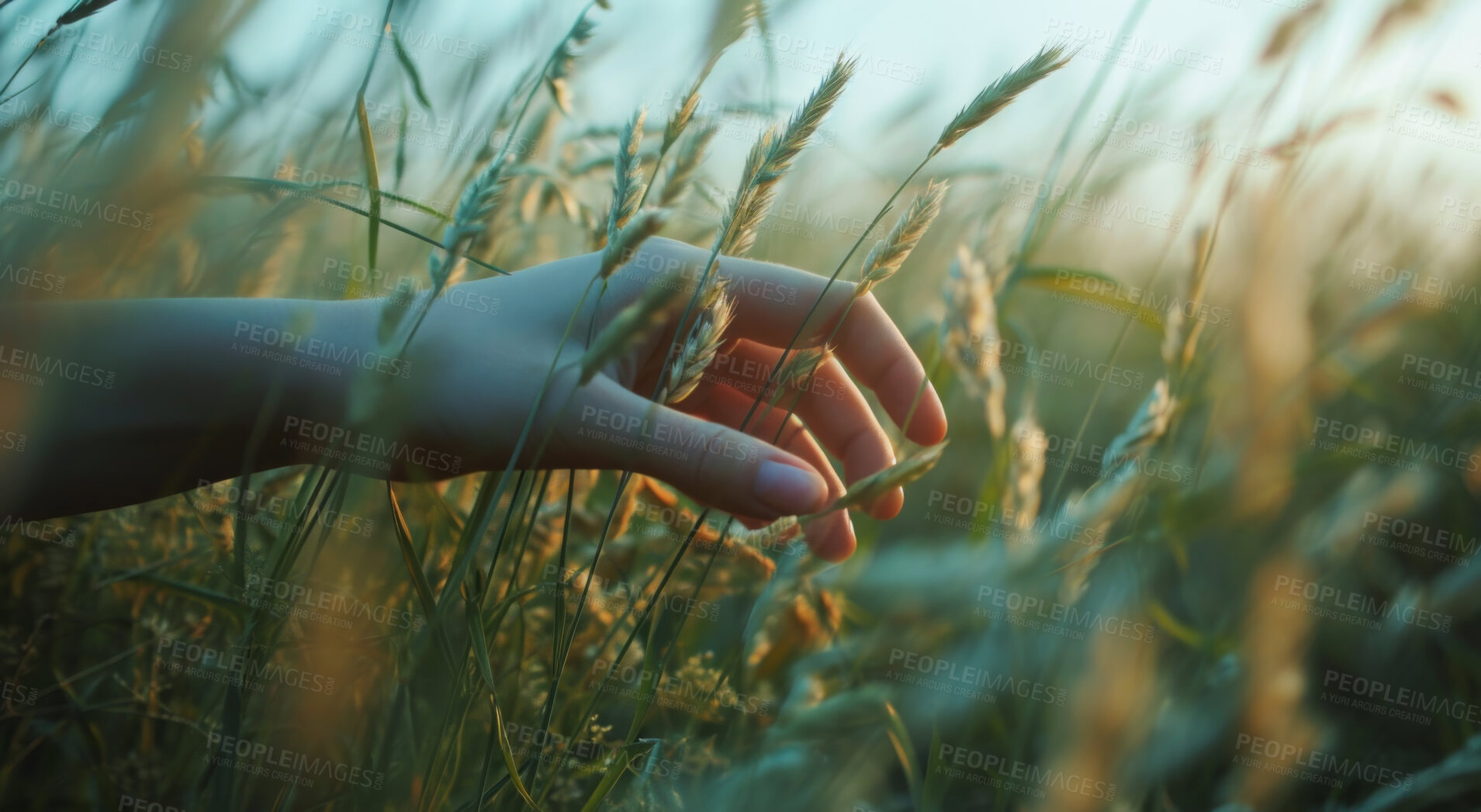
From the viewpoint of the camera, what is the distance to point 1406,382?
117 cm

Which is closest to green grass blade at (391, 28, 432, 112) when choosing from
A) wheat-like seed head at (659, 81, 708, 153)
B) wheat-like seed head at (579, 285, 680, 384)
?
wheat-like seed head at (659, 81, 708, 153)

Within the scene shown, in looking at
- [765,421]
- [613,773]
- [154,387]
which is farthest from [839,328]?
[154,387]

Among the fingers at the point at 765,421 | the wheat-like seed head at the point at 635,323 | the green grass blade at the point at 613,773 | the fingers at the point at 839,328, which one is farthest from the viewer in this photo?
the fingers at the point at 765,421

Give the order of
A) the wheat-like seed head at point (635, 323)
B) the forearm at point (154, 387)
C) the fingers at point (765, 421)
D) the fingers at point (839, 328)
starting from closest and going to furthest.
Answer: the wheat-like seed head at point (635, 323)
the forearm at point (154, 387)
the fingers at point (839, 328)
the fingers at point (765, 421)

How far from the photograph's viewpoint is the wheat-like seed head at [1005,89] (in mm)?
533

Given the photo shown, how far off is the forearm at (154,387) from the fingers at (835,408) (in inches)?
18.4

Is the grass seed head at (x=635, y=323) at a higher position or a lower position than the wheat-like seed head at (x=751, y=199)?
lower

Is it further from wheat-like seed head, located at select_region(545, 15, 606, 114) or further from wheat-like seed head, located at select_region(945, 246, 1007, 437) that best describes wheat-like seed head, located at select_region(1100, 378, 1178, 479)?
wheat-like seed head, located at select_region(545, 15, 606, 114)

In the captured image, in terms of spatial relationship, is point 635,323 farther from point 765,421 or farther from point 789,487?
point 765,421

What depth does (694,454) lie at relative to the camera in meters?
0.59

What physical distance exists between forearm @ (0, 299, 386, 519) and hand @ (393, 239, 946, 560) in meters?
0.09

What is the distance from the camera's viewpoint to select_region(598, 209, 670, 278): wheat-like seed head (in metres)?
0.43

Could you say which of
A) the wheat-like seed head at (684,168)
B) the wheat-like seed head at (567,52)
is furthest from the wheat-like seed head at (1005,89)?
the wheat-like seed head at (567,52)

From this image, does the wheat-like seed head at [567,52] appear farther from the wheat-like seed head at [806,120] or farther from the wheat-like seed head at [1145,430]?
the wheat-like seed head at [1145,430]
